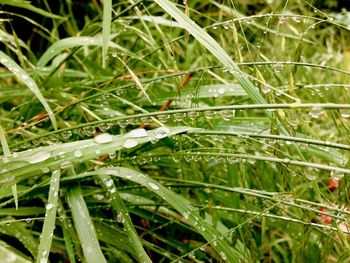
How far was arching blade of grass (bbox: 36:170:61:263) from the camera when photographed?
55cm

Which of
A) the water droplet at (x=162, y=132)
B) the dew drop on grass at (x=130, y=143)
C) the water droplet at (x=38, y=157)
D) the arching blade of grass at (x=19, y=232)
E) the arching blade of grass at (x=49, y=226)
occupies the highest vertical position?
the water droplet at (x=162, y=132)

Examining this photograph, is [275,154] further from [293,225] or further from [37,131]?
[37,131]

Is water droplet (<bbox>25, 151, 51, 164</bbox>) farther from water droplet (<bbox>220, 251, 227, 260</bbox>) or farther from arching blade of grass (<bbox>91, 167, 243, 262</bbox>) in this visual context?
water droplet (<bbox>220, 251, 227, 260</bbox>)

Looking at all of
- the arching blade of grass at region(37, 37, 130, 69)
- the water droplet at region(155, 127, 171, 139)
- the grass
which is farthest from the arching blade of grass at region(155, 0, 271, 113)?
the arching blade of grass at region(37, 37, 130, 69)

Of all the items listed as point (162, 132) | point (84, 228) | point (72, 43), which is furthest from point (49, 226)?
point (72, 43)

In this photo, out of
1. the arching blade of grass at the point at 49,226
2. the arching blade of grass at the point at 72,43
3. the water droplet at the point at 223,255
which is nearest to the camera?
the arching blade of grass at the point at 49,226

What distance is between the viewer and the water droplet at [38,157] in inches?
23.5

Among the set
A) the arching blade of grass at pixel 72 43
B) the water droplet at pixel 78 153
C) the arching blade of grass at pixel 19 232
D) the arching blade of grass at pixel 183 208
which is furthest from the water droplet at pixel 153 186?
the arching blade of grass at pixel 72 43

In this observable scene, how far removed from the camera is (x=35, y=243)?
0.78 meters

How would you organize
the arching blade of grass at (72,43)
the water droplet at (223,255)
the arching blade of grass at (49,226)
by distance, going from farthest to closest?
the arching blade of grass at (72,43) < the water droplet at (223,255) < the arching blade of grass at (49,226)

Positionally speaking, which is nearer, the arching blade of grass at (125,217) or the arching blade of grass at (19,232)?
the arching blade of grass at (125,217)

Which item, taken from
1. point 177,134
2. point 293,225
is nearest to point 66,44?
point 177,134

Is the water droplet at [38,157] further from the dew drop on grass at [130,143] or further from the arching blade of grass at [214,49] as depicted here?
the arching blade of grass at [214,49]

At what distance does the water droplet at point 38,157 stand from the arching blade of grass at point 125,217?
0.12 metres
